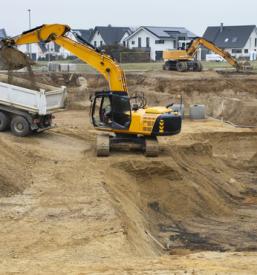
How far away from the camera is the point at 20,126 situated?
18.3 meters

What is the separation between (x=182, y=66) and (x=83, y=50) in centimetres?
2495

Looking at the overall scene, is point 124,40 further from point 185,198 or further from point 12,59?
point 185,198

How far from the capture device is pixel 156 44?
275 ft

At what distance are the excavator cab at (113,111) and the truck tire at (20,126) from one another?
253 cm

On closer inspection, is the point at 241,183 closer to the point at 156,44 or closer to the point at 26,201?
the point at 26,201

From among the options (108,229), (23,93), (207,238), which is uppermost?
(23,93)

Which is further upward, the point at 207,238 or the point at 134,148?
the point at 134,148

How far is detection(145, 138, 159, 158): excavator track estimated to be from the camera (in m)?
17.0

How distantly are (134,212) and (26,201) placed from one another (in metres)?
2.73

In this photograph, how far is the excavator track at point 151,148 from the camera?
1705 cm

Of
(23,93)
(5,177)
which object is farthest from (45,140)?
(5,177)

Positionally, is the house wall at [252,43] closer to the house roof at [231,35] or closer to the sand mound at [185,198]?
the house roof at [231,35]

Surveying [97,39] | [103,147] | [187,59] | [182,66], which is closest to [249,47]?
[97,39]

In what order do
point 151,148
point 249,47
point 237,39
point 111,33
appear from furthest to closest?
point 111,33, point 249,47, point 237,39, point 151,148
